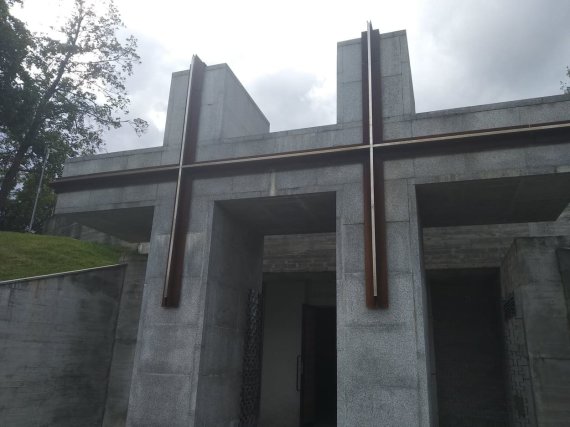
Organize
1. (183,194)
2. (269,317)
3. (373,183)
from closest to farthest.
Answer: (373,183) → (183,194) → (269,317)

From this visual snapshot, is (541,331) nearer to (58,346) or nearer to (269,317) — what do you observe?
(269,317)

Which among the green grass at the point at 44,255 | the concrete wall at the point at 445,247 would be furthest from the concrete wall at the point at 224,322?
the green grass at the point at 44,255

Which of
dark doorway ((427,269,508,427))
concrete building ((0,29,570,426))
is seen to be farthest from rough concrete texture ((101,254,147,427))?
dark doorway ((427,269,508,427))

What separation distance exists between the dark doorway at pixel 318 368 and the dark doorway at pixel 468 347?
352 cm

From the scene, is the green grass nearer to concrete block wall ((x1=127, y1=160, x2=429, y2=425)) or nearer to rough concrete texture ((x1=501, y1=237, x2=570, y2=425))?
concrete block wall ((x1=127, y1=160, x2=429, y2=425))

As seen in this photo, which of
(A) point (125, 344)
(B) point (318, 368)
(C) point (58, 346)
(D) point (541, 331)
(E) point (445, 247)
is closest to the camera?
(D) point (541, 331)

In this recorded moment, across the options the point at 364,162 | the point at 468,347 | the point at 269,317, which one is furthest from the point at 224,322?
the point at 468,347

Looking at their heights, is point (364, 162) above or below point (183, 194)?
above

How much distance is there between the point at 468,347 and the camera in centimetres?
1330

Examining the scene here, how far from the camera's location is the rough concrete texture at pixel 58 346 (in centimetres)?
950

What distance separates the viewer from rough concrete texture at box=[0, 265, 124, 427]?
374 inches

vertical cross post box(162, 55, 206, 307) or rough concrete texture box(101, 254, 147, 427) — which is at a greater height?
vertical cross post box(162, 55, 206, 307)

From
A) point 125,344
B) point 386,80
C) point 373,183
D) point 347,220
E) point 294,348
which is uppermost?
point 386,80

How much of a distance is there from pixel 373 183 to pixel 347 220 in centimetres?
78
